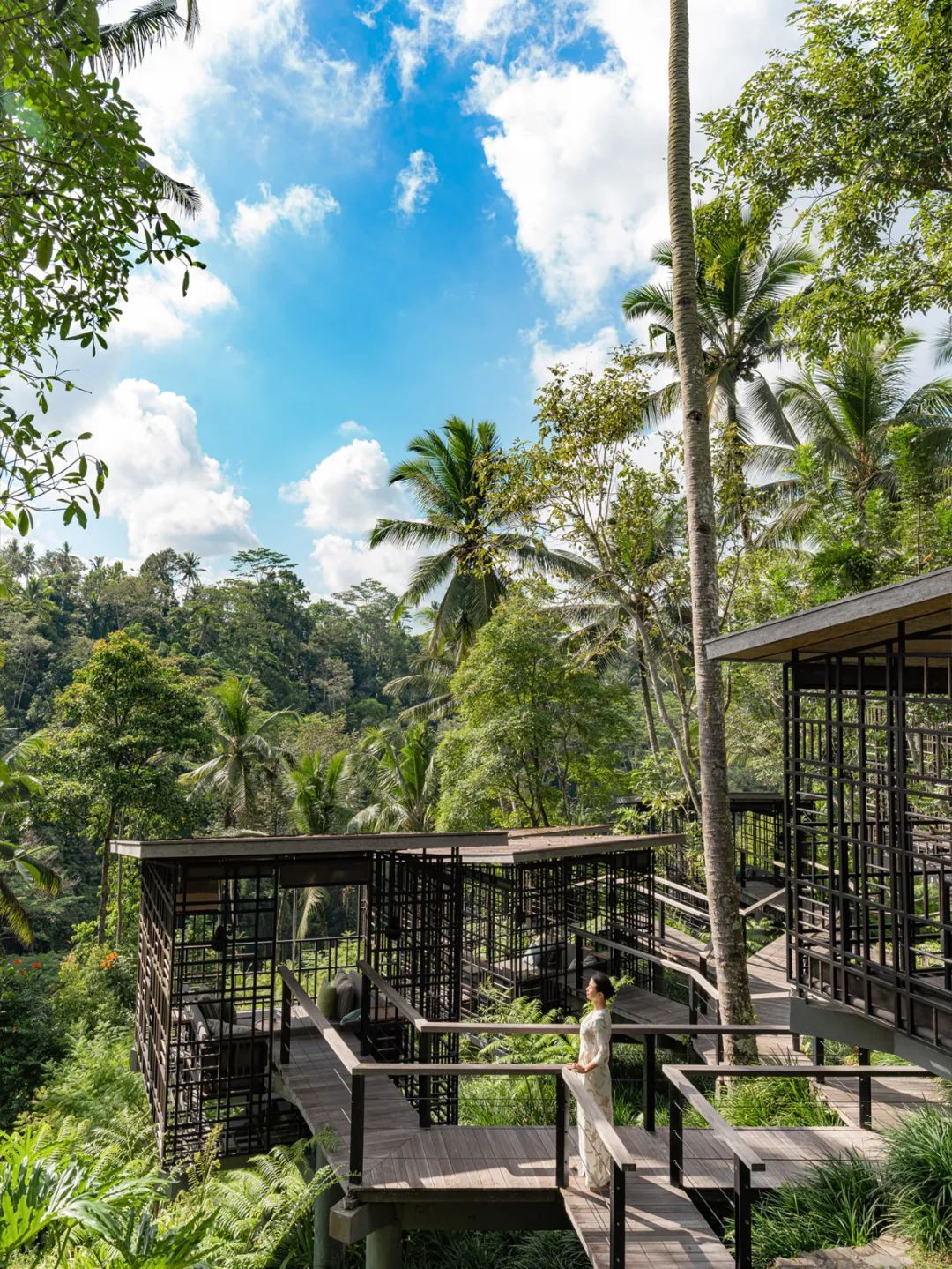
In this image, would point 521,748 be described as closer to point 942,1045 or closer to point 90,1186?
point 942,1045

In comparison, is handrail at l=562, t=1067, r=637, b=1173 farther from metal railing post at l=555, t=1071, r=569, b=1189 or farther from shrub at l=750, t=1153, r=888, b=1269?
shrub at l=750, t=1153, r=888, b=1269

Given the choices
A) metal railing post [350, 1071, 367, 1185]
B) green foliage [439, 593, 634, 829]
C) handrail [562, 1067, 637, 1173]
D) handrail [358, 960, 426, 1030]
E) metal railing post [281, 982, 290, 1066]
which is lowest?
metal railing post [281, 982, 290, 1066]

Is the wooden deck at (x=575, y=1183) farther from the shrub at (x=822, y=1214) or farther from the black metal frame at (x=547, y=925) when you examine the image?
the black metal frame at (x=547, y=925)

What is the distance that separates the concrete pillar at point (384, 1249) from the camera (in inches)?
248

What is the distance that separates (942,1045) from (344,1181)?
13.9 feet

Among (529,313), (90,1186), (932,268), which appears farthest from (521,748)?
(90,1186)

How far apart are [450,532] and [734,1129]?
63.9 ft

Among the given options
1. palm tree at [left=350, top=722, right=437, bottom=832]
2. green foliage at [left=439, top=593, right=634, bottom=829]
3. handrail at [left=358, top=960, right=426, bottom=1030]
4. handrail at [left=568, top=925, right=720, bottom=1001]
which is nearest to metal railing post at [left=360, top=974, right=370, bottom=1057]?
handrail at [left=358, top=960, right=426, bottom=1030]

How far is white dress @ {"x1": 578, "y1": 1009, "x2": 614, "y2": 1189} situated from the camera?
569cm

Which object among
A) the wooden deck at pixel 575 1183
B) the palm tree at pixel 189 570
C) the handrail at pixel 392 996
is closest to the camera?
the wooden deck at pixel 575 1183

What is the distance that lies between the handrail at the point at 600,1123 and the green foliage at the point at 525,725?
39.5ft

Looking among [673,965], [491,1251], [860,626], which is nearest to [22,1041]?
[491,1251]

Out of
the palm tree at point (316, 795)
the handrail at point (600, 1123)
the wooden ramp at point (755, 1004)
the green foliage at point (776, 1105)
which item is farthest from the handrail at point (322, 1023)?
the palm tree at point (316, 795)

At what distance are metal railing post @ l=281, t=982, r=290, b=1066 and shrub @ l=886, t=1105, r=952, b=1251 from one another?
255 inches
